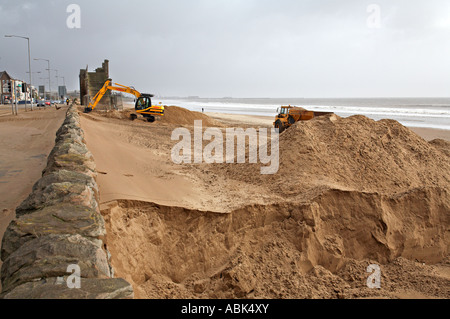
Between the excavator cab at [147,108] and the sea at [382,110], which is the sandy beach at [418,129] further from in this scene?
the excavator cab at [147,108]

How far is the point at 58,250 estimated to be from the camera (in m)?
2.67

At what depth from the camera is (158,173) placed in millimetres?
8805

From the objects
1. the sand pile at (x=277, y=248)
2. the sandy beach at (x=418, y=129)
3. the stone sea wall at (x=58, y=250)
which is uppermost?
the sandy beach at (x=418, y=129)

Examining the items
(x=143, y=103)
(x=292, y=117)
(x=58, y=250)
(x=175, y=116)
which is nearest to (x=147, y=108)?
(x=143, y=103)

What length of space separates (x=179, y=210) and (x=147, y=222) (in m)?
0.62

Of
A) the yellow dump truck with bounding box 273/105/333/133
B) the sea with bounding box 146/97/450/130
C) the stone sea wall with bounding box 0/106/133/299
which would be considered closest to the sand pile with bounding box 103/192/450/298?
the stone sea wall with bounding box 0/106/133/299

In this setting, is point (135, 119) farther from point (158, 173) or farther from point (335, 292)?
point (335, 292)

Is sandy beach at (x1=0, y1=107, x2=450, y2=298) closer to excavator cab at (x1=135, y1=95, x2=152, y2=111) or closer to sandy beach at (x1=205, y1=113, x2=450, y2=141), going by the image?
excavator cab at (x1=135, y1=95, x2=152, y2=111)

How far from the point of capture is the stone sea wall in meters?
2.30

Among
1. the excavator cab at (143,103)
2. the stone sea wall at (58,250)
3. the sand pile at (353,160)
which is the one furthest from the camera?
the excavator cab at (143,103)

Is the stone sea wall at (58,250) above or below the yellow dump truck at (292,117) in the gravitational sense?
below

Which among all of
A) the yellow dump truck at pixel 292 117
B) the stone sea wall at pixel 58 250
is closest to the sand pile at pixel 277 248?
the stone sea wall at pixel 58 250

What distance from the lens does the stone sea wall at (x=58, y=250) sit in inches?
90.6
